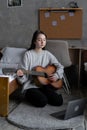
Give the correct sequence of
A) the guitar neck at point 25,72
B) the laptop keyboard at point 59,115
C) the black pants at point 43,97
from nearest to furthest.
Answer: the laptop keyboard at point 59,115 < the black pants at point 43,97 < the guitar neck at point 25,72

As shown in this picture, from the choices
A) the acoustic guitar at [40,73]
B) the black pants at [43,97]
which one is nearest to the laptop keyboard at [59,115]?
the black pants at [43,97]

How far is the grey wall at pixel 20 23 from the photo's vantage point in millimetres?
4688

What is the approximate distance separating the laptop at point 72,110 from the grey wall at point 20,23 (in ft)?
6.30

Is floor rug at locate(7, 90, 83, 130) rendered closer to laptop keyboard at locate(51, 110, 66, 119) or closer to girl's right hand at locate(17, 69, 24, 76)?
laptop keyboard at locate(51, 110, 66, 119)

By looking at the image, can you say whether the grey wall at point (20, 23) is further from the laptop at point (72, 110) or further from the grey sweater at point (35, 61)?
the laptop at point (72, 110)

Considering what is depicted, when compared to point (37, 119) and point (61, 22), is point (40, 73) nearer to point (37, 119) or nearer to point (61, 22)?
point (37, 119)

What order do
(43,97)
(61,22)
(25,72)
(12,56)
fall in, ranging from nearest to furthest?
(43,97), (25,72), (12,56), (61,22)

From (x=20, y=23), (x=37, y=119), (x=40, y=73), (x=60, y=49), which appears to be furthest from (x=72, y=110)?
(x=20, y=23)

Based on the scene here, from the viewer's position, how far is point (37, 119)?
2.84 meters

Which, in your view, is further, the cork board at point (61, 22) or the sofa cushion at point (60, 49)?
the cork board at point (61, 22)

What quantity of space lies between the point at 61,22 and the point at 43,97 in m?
1.88

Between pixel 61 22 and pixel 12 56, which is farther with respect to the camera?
pixel 61 22

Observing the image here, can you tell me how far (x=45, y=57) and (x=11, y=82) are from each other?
626mm

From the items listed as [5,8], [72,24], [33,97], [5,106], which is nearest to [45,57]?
[33,97]
